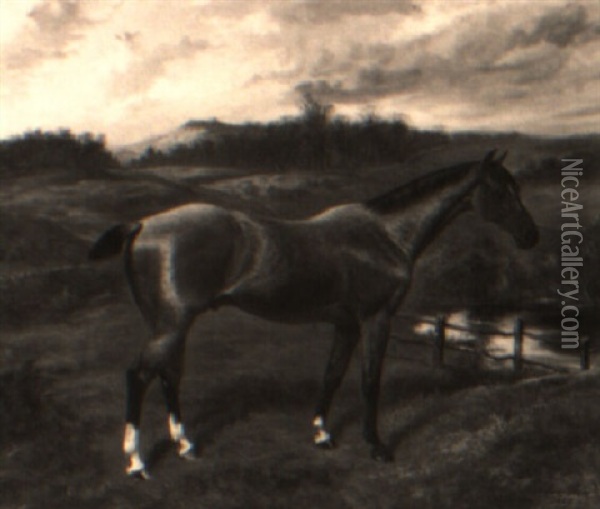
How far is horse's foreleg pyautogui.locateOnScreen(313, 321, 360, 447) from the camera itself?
12.3 feet

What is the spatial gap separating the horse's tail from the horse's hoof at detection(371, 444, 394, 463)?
134cm

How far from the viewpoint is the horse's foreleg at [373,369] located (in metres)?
3.65

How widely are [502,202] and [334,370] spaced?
108 centimetres

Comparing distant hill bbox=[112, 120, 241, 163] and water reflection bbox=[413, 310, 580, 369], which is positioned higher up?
distant hill bbox=[112, 120, 241, 163]

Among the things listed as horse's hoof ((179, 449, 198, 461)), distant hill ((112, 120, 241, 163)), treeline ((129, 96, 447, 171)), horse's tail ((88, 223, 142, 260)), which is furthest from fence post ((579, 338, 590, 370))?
horse's tail ((88, 223, 142, 260))

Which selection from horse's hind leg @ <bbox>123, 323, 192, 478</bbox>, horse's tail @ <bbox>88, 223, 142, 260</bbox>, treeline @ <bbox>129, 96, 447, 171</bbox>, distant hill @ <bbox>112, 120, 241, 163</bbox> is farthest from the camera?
distant hill @ <bbox>112, 120, 241, 163</bbox>

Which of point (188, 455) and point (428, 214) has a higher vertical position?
point (428, 214)

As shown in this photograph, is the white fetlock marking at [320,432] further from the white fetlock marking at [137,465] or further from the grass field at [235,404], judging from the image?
the white fetlock marking at [137,465]

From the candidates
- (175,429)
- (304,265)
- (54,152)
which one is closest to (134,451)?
(175,429)

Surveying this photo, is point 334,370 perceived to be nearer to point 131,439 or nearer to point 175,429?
point 175,429

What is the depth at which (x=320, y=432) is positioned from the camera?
377 centimetres

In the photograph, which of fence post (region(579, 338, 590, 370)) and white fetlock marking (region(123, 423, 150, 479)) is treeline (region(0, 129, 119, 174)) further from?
fence post (region(579, 338, 590, 370))

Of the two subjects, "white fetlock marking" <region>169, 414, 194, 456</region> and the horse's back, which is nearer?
the horse's back

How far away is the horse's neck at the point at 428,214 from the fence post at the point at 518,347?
1.47 meters
